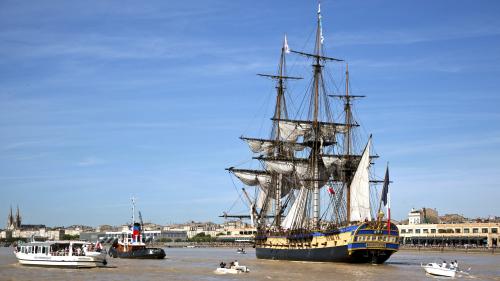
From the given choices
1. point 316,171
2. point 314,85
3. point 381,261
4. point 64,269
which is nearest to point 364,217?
point 381,261

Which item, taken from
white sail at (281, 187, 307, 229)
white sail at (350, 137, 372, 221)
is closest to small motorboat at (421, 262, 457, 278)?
white sail at (350, 137, 372, 221)

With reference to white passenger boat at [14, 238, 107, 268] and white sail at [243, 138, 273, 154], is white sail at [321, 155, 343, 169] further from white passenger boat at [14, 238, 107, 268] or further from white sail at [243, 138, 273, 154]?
white passenger boat at [14, 238, 107, 268]

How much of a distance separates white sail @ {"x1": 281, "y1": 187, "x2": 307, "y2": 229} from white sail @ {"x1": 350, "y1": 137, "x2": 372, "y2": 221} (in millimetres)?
15240

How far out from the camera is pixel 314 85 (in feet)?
351

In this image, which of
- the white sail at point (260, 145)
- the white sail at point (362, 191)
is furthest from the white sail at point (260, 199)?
the white sail at point (362, 191)

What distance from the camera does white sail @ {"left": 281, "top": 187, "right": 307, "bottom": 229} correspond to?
106m

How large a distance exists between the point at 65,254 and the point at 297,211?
42.1 m

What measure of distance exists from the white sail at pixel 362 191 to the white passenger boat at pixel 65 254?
33.3 metres

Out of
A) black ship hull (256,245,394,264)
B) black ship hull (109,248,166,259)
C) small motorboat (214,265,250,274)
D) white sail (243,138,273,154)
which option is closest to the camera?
small motorboat (214,265,250,274)

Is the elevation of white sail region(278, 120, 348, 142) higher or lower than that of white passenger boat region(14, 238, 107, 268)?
higher

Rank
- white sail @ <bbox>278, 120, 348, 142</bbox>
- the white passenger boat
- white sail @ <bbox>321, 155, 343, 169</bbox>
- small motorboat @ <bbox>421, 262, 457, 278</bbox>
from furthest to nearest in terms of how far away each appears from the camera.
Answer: white sail @ <bbox>278, 120, 348, 142</bbox>
white sail @ <bbox>321, 155, 343, 169</bbox>
the white passenger boat
small motorboat @ <bbox>421, 262, 457, 278</bbox>

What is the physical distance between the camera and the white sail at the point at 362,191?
8944 centimetres

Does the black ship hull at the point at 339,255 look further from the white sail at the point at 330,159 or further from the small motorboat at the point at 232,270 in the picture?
the small motorboat at the point at 232,270

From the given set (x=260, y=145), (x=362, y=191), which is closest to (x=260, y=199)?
(x=260, y=145)
